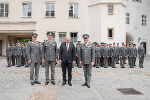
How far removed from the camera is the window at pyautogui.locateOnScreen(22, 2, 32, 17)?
2641 centimetres

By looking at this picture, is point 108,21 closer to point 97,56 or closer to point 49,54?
point 97,56

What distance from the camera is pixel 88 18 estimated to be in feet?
87.1

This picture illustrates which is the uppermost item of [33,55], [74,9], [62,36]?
[74,9]

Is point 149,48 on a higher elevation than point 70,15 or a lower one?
lower

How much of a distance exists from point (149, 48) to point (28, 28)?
2078 cm

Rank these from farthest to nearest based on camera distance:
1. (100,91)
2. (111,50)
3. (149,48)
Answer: (149,48) < (111,50) < (100,91)

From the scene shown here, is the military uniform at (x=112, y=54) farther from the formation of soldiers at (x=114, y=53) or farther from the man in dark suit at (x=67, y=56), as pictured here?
the man in dark suit at (x=67, y=56)

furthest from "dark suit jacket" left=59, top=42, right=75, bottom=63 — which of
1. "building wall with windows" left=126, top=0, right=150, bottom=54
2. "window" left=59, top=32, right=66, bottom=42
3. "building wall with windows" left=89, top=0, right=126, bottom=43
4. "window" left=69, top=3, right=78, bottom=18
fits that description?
"building wall with windows" left=126, top=0, right=150, bottom=54

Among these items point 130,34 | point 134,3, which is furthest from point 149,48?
point 134,3

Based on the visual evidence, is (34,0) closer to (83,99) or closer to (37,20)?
(37,20)

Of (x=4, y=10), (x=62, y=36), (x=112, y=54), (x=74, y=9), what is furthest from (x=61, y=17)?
(x=112, y=54)

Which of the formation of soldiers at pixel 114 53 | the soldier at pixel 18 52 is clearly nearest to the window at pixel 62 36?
the soldier at pixel 18 52

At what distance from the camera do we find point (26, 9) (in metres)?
26.5

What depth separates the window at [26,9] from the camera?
26.4 m
